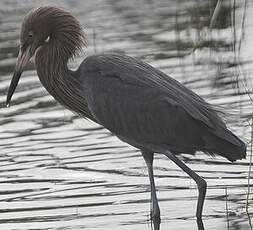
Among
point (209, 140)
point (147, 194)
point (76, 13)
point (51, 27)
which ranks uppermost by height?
point (51, 27)

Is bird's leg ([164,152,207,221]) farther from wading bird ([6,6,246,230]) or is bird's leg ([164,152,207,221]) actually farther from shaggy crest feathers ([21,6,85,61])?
shaggy crest feathers ([21,6,85,61])

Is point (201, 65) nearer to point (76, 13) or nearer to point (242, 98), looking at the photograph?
point (242, 98)

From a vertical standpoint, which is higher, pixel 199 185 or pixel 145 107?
pixel 145 107

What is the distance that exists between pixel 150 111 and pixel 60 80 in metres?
0.75

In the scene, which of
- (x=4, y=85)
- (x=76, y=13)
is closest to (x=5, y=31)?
(x=76, y=13)

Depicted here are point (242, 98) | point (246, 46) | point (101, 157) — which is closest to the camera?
point (101, 157)

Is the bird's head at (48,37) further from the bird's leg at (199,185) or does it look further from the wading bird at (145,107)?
the bird's leg at (199,185)

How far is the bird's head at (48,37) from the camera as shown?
7973 mm

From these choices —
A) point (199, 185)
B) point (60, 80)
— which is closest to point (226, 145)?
point (199, 185)

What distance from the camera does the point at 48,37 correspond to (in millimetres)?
8141

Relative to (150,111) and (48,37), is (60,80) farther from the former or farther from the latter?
(150,111)

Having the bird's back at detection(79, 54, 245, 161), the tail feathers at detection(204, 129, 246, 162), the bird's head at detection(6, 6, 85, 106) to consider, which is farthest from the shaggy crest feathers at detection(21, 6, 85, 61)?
the tail feathers at detection(204, 129, 246, 162)

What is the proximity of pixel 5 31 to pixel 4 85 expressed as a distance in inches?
128

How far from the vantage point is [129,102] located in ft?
25.5
